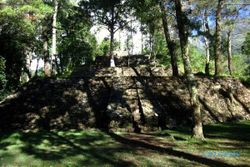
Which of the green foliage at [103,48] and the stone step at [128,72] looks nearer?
the stone step at [128,72]

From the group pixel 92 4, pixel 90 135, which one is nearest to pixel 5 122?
pixel 90 135

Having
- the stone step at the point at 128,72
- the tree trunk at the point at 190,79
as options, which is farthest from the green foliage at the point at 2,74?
the tree trunk at the point at 190,79

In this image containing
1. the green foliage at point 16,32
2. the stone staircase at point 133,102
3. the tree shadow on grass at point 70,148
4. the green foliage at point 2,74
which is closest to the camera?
the tree shadow on grass at point 70,148

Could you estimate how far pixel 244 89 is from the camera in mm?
25844

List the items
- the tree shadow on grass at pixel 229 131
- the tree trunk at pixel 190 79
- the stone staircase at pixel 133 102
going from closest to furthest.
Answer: the tree trunk at pixel 190 79 → the tree shadow on grass at pixel 229 131 → the stone staircase at pixel 133 102

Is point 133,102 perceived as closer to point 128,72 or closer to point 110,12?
point 128,72

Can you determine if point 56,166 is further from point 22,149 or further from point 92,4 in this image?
point 92,4

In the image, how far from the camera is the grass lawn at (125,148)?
12.3m

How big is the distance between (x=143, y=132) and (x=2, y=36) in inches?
487

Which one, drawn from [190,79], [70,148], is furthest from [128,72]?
[70,148]

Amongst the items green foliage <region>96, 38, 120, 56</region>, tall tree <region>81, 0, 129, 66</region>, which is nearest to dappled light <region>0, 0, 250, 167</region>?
tall tree <region>81, 0, 129, 66</region>

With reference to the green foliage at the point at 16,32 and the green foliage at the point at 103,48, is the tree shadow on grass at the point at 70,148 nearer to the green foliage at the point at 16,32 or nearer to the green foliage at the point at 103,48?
the green foliage at the point at 16,32

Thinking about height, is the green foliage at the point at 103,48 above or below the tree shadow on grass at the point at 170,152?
above

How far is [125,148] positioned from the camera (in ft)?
47.4
